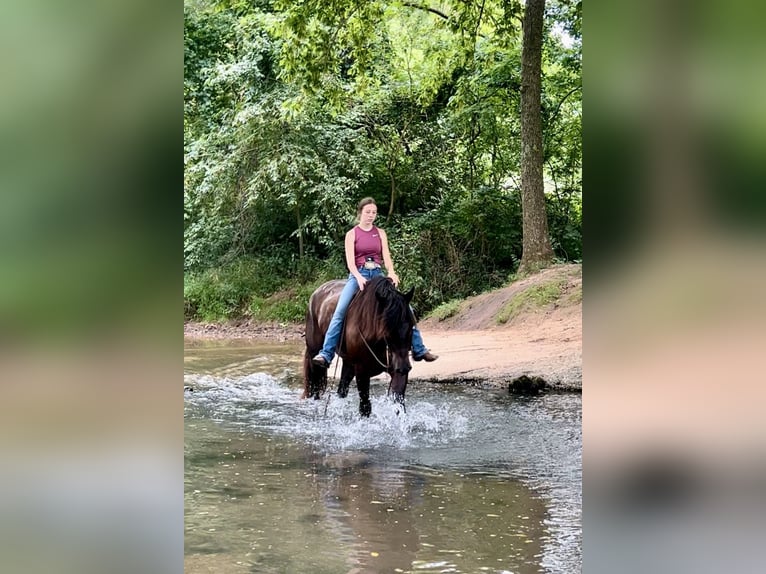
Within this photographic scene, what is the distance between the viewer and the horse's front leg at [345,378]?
8.06m

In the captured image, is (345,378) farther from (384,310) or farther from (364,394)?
(384,310)

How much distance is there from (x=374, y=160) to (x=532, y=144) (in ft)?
19.5

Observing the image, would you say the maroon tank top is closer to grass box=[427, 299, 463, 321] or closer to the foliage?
grass box=[427, 299, 463, 321]

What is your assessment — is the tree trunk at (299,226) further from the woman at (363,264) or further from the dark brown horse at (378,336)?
the woman at (363,264)

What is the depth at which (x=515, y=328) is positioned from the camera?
41.4 feet

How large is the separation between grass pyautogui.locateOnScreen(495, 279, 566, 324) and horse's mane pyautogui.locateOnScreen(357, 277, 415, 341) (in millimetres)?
6505

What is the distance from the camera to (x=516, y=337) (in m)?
12.0

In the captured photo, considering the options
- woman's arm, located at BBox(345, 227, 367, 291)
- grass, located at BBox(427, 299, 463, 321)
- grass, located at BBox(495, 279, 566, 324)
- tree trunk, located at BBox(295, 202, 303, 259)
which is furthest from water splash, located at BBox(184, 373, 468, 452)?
tree trunk, located at BBox(295, 202, 303, 259)

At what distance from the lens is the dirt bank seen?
382 inches
